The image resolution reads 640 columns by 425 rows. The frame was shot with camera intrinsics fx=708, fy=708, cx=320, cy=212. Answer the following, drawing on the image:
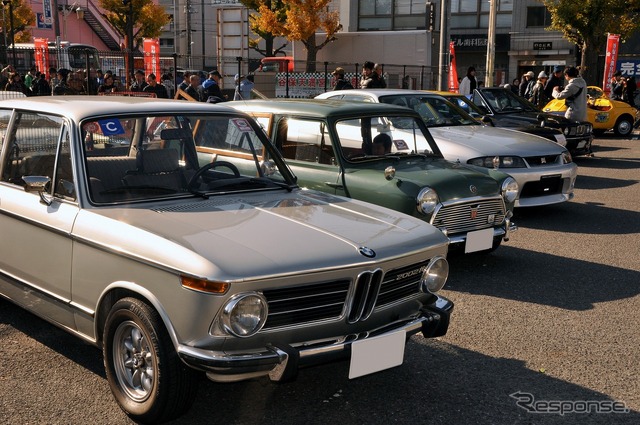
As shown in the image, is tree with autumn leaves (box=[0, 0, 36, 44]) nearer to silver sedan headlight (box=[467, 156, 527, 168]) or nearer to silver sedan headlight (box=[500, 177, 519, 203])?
silver sedan headlight (box=[467, 156, 527, 168])

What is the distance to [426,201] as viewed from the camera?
6238mm

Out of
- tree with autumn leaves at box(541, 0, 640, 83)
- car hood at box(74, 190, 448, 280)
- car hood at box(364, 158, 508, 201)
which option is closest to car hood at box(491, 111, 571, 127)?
car hood at box(364, 158, 508, 201)

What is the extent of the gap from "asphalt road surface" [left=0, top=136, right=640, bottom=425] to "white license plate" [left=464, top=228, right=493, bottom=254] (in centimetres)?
28

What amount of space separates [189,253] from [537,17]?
40989 mm

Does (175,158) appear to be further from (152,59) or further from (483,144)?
(152,59)

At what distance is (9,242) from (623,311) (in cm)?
449

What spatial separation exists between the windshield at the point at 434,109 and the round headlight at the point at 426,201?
3580 mm

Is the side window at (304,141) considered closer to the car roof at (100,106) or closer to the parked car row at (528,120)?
the car roof at (100,106)

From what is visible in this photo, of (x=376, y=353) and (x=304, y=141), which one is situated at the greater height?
(x=304, y=141)

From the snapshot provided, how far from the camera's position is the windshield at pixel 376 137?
6.82 m

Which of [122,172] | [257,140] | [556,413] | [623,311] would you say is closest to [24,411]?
[122,172]

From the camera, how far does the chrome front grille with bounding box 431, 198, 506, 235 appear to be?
634cm

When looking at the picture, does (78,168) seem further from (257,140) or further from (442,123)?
(442,123)

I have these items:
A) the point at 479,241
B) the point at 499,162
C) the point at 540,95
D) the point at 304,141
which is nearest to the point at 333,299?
the point at 479,241
